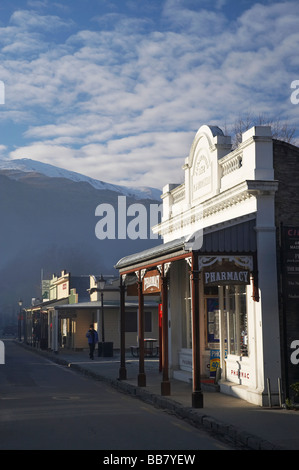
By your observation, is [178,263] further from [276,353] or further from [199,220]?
[276,353]

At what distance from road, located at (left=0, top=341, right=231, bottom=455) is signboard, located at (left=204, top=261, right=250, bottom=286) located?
3147 millimetres

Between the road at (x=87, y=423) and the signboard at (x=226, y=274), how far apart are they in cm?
315

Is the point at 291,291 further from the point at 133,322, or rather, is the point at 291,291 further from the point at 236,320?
the point at 133,322

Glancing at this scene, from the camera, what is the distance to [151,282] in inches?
752

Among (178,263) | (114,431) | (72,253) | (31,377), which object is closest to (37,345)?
(31,377)

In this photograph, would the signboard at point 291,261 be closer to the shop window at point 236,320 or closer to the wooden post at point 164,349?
the shop window at point 236,320

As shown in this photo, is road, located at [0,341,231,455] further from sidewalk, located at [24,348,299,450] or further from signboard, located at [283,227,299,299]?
signboard, located at [283,227,299,299]

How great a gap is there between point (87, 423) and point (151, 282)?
7407 millimetres

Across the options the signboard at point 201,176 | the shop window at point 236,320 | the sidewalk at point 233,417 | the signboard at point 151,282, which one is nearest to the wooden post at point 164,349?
the sidewalk at point 233,417

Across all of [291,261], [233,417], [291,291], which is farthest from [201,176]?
[233,417]

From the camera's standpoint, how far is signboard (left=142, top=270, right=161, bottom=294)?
18550 mm

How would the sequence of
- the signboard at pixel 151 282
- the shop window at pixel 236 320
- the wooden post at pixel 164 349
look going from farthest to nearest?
1. the signboard at pixel 151 282
2. the wooden post at pixel 164 349
3. the shop window at pixel 236 320

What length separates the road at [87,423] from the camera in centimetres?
993

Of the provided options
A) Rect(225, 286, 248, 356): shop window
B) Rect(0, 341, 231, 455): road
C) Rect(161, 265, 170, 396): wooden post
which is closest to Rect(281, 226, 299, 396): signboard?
Rect(225, 286, 248, 356): shop window
